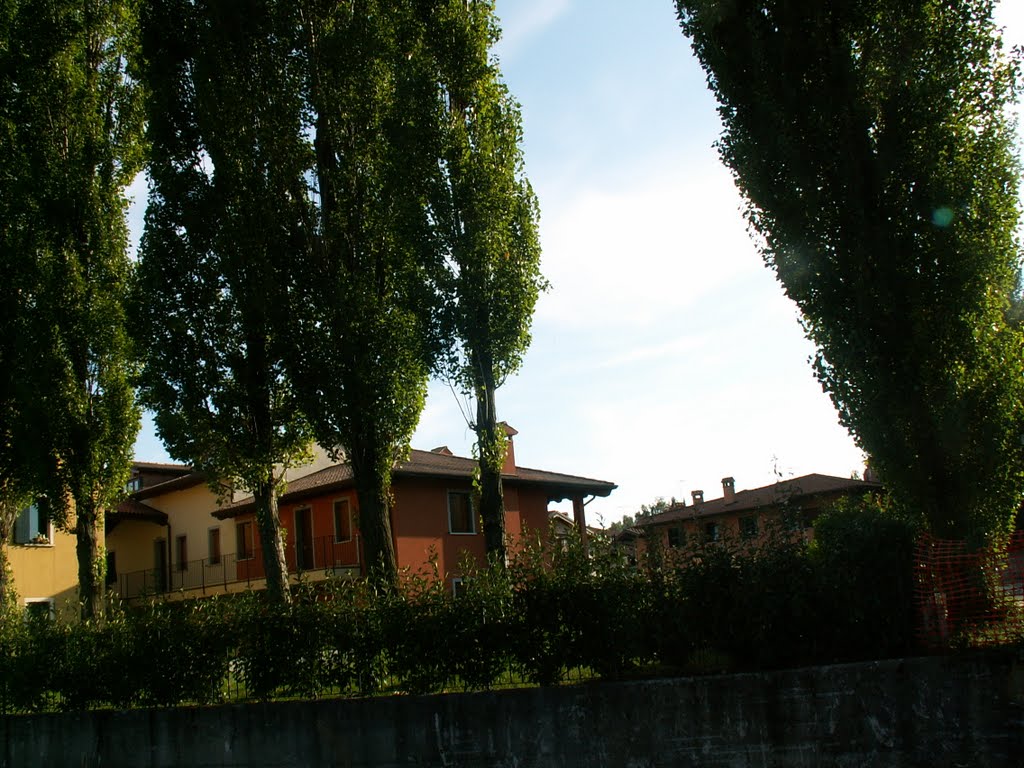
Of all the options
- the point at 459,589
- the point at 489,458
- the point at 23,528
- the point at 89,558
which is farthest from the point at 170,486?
the point at 459,589

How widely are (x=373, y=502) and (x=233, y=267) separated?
524 cm

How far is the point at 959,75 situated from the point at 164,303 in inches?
547

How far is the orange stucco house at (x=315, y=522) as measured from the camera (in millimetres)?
30750

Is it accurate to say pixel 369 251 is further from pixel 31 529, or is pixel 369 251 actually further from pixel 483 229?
pixel 31 529

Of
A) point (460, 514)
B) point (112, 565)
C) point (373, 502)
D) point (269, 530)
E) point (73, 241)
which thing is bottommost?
point (269, 530)

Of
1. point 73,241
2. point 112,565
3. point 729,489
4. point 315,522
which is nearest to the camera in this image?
point 73,241

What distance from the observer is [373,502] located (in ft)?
49.9

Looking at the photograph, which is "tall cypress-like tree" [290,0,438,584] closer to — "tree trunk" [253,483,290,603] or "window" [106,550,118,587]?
"tree trunk" [253,483,290,603]

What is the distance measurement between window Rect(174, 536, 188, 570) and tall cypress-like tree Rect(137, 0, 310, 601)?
23.7 m

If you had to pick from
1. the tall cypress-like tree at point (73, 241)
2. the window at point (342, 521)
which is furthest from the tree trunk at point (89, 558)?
the window at point (342, 521)

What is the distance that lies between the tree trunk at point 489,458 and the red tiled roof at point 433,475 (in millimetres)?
15595

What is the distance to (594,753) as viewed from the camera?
884 centimetres

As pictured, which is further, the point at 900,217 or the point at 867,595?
the point at 900,217

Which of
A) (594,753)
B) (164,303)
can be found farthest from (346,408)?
(594,753)
